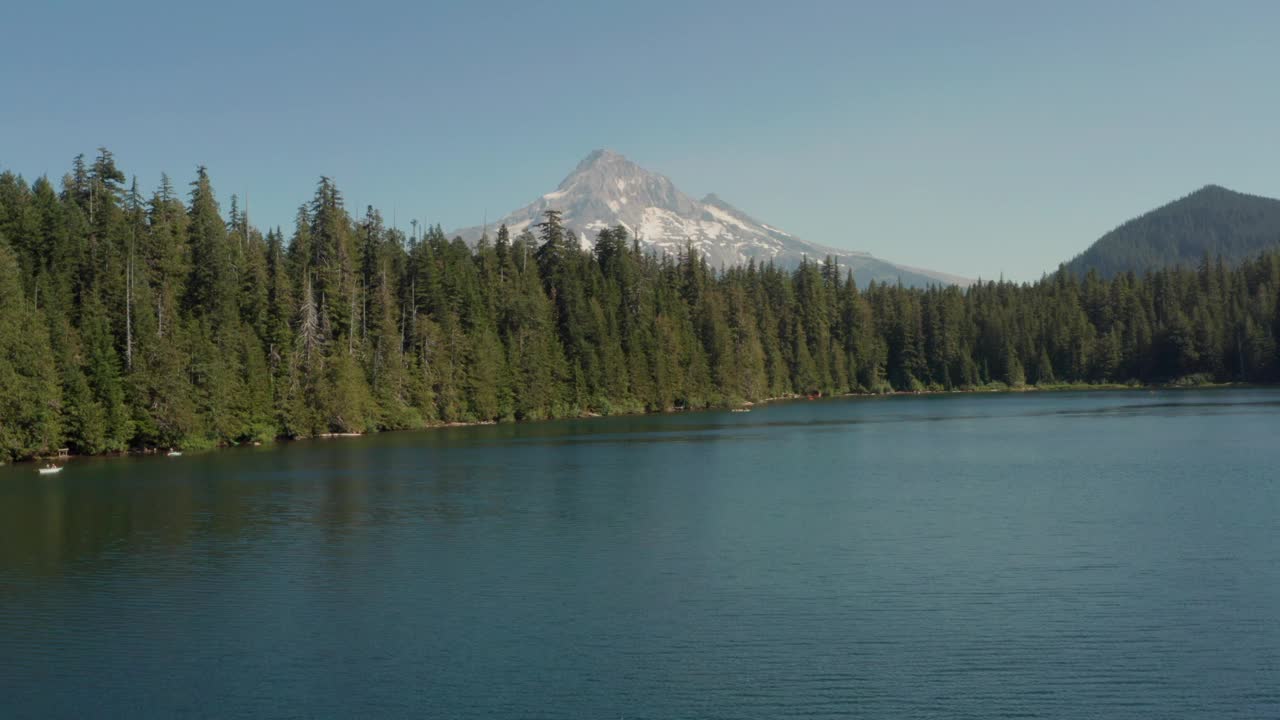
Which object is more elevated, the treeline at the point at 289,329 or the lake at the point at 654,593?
the treeline at the point at 289,329

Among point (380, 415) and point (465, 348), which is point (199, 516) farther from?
point (465, 348)

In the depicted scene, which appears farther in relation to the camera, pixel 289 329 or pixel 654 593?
pixel 289 329

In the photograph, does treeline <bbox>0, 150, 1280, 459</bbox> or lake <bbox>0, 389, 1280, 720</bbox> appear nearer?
lake <bbox>0, 389, 1280, 720</bbox>

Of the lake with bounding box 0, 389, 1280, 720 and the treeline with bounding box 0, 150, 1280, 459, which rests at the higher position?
the treeline with bounding box 0, 150, 1280, 459

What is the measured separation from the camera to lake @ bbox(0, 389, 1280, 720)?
22641 mm

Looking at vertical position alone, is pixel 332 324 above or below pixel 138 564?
above

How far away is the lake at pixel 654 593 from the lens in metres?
22.6

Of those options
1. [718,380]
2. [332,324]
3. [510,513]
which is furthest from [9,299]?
[718,380]

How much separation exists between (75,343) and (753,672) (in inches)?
3111

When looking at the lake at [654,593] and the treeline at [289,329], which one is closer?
the lake at [654,593]

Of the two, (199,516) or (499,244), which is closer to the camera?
(199,516)

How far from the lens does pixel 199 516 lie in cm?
4906

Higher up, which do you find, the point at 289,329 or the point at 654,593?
the point at 289,329

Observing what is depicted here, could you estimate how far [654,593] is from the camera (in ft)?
104
